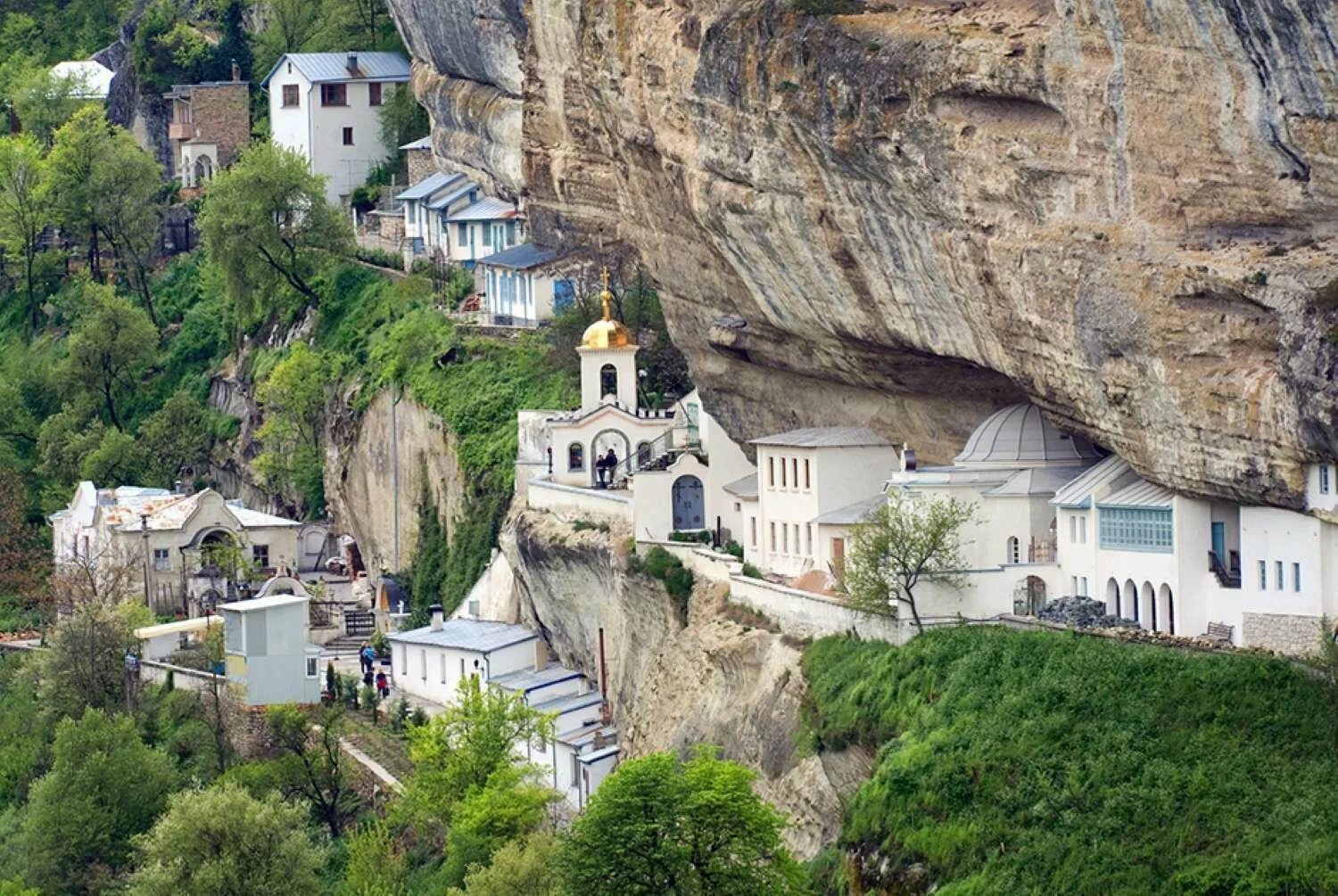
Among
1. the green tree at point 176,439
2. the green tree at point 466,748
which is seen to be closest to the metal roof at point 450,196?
the green tree at point 176,439

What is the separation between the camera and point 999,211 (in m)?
52.6

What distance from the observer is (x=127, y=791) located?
71.3 m

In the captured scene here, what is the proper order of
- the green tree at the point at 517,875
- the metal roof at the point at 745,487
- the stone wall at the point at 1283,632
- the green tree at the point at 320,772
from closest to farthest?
1. the stone wall at the point at 1283,632
2. the green tree at the point at 517,875
3. the metal roof at the point at 745,487
4. the green tree at the point at 320,772

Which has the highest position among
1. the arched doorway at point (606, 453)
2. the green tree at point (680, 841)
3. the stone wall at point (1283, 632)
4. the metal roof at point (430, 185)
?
the metal roof at point (430, 185)

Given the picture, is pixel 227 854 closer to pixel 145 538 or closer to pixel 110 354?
pixel 145 538

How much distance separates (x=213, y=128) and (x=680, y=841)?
62401 mm

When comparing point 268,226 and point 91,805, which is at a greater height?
point 268,226

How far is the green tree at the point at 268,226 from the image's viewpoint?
313 feet

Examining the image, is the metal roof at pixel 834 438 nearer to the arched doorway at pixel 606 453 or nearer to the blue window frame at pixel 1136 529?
the blue window frame at pixel 1136 529

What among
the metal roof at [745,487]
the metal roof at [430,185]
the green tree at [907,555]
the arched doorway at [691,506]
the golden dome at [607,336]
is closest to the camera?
the green tree at [907,555]

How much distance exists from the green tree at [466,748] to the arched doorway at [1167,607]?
14.5 meters

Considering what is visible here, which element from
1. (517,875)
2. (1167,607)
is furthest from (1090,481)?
(517,875)

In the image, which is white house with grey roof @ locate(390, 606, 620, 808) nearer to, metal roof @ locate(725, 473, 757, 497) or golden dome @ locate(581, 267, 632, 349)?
metal roof @ locate(725, 473, 757, 497)

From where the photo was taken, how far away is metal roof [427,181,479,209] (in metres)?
93.6
